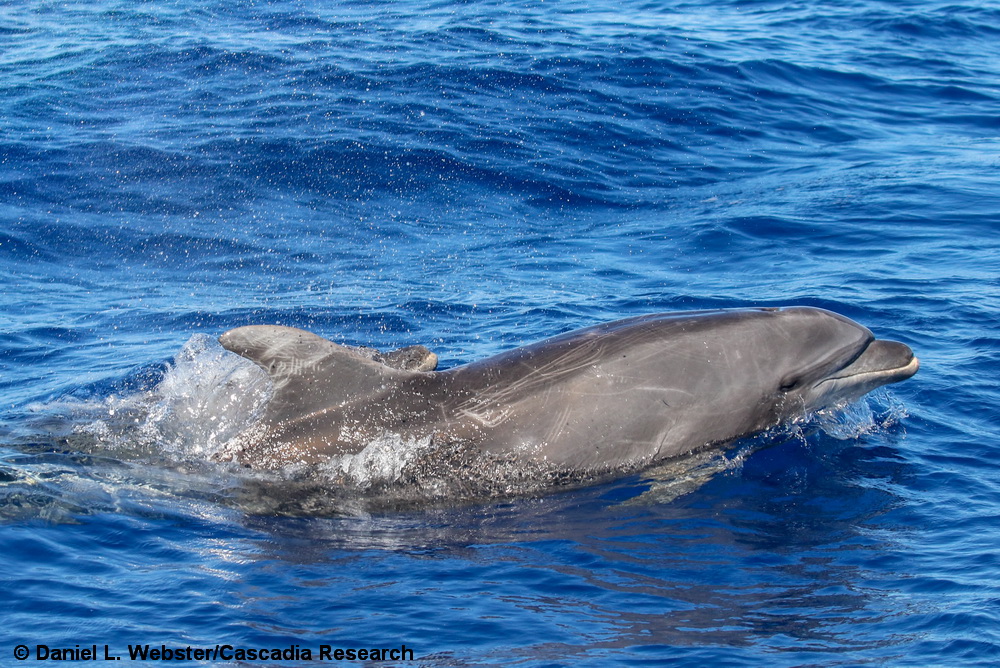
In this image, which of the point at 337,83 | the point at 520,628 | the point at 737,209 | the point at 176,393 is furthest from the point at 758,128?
the point at 520,628

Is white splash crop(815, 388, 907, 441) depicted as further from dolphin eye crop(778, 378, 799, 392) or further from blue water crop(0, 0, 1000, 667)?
dolphin eye crop(778, 378, 799, 392)

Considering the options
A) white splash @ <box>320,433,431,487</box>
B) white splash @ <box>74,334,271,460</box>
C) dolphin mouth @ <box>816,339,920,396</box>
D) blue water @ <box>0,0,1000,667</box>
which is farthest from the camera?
dolphin mouth @ <box>816,339,920,396</box>

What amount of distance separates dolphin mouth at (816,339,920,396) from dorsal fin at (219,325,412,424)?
422 cm

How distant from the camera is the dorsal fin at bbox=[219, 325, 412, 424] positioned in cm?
902

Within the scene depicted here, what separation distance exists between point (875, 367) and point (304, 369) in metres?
5.15

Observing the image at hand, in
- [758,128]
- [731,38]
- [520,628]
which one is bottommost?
[520,628]

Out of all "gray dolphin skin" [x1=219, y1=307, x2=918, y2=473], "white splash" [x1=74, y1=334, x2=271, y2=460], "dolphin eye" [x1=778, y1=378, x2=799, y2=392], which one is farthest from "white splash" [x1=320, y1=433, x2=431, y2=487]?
"dolphin eye" [x1=778, y1=378, x2=799, y2=392]

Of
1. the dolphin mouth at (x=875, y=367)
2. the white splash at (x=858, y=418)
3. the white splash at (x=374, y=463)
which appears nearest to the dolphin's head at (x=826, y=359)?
the dolphin mouth at (x=875, y=367)

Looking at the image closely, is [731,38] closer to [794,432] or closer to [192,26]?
[192,26]

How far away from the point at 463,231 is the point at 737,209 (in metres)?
4.62

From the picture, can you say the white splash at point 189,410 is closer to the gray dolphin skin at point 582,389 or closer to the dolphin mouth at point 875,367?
the gray dolphin skin at point 582,389

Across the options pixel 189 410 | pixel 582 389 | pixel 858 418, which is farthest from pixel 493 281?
pixel 582 389

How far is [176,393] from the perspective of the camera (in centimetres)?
1085

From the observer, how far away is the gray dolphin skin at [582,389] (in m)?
9.04
